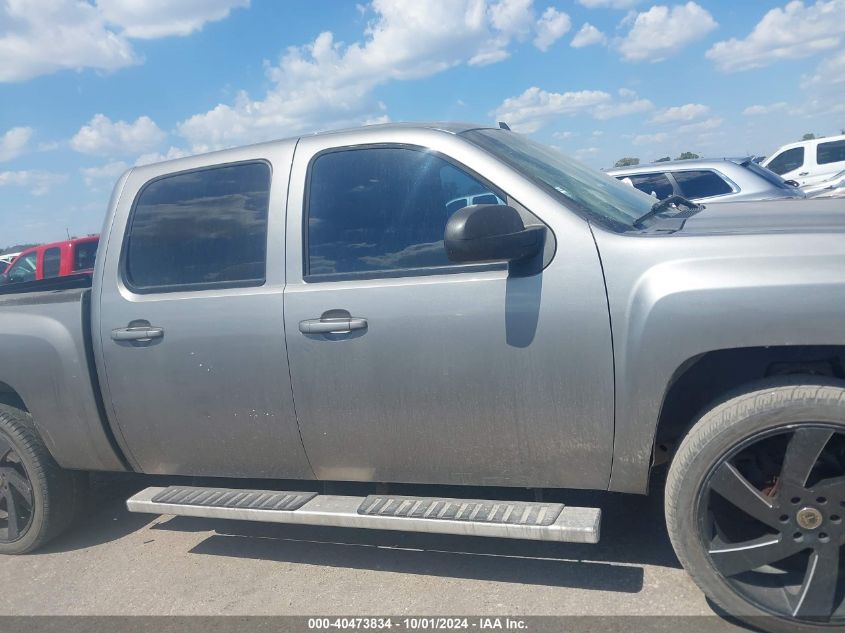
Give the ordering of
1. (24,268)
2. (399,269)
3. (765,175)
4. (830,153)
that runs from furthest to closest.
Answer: (830,153) < (24,268) < (765,175) < (399,269)

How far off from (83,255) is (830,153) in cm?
1586

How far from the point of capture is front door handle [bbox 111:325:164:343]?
12.1 ft

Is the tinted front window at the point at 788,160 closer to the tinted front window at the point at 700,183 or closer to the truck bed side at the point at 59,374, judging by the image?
the tinted front window at the point at 700,183

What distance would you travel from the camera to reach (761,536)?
2.95 metres

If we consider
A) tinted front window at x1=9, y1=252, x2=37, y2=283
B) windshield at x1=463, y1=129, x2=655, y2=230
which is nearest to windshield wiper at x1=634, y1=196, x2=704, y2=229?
windshield at x1=463, y1=129, x2=655, y2=230

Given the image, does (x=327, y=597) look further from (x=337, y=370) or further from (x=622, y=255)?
(x=622, y=255)

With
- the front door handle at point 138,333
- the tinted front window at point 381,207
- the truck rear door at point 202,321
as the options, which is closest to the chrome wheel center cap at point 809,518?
the tinted front window at point 381,207

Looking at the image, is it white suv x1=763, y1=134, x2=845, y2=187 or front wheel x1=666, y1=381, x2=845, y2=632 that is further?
white suv x1=763, y1=134, x2=845, y2=187

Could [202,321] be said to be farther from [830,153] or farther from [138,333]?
[830,153]

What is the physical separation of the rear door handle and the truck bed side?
1.25m

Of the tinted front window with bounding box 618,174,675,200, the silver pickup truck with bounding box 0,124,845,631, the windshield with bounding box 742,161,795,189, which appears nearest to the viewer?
the silver pickup truck with bounding box 0,124,845,631

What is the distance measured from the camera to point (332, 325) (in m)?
3.32

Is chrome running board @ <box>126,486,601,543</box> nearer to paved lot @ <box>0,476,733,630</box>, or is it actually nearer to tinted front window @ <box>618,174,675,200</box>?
paved lot @ <box>0,476,733,630</box>

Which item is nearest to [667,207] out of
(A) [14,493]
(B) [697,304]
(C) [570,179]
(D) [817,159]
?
(C) [570,179]
